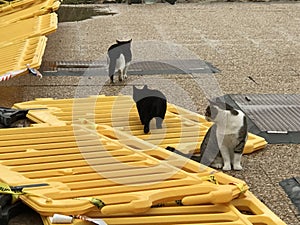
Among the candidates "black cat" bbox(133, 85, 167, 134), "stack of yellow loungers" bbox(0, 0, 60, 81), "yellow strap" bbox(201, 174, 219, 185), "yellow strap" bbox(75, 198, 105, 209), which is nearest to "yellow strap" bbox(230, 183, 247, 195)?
"yellow strap" bbox(201, 174, 219, 185)

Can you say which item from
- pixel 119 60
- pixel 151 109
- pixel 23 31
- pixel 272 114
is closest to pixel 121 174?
pixel 151 109

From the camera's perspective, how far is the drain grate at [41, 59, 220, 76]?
6547 millimetres

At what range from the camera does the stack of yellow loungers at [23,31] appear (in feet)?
17.8

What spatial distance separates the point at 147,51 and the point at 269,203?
15.1 ft

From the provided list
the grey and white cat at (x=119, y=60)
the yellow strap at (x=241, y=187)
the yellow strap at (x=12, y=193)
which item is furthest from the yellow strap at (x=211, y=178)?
the grey and white cat at (x=119, y=60)

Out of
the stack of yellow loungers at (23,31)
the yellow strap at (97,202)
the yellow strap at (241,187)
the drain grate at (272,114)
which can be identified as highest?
the stack of yellow loungers at (23,31)

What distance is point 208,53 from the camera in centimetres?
764

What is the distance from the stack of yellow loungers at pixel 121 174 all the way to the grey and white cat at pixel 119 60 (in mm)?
1620

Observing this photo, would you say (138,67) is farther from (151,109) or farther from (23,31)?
(151,109)

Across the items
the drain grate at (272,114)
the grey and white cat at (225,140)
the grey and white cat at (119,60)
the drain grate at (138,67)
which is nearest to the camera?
the grey and white cat at (225,140)

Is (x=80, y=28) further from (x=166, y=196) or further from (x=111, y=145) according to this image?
(x=166, y=196)

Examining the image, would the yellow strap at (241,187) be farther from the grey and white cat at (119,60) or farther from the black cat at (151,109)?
the grey and white cat at (119,60)

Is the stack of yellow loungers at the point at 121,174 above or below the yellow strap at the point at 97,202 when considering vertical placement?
below

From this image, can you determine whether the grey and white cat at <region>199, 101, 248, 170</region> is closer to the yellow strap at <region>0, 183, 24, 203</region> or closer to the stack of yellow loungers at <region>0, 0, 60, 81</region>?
the yellow strap at <region>0, 183, 24, 203</region>
